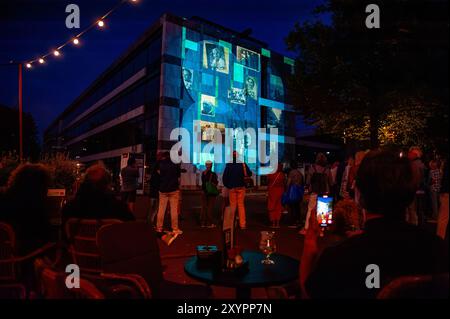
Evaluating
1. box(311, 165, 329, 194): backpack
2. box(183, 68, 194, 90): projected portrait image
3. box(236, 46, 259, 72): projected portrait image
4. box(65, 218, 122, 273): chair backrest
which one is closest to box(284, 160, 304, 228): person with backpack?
box(311, 165, 329, 194): backpack

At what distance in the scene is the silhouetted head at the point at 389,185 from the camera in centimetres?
181

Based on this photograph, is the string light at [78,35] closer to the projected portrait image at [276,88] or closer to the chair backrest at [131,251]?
the chair backrest at [131,251]

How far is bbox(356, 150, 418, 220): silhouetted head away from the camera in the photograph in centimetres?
181

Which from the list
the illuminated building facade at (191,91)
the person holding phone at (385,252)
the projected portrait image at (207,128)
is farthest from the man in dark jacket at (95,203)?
the projected portrait image at (207,128)

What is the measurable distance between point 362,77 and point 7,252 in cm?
1215

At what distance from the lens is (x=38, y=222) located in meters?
3.37

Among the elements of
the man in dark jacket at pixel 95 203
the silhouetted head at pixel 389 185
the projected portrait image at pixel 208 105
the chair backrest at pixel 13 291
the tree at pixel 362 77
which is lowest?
the chair backrest at pixel 13 291

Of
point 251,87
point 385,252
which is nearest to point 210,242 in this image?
point 385,252

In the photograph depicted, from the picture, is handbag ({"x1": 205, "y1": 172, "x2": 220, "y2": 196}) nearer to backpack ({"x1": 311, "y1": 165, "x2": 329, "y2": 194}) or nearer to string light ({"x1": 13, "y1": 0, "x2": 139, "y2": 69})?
backpack ({"x1": 311, "y1": 165, "x2": 329, "y2": 194})

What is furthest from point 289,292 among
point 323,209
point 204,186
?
point 204,186

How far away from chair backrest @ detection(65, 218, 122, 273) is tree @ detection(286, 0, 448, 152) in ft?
32.7

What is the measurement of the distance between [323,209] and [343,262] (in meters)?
6.24

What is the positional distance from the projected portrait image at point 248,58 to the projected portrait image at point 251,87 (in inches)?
54.7
